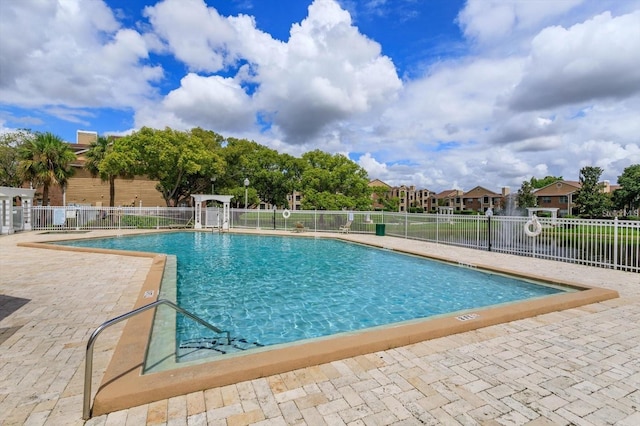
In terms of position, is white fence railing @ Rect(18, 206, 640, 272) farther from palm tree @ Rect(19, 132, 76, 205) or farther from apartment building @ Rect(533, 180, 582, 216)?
apartment building @ Rect(533, 180, 582, 216)

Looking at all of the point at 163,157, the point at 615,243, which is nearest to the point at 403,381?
the point at 615,243

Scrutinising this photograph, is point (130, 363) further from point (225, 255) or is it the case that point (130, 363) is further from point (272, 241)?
point (272, 241)

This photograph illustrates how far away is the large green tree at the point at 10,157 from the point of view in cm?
2900

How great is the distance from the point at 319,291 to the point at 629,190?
172 ft

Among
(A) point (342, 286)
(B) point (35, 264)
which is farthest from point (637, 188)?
(B) point (35, 264)

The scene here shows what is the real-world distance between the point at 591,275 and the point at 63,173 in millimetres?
29017

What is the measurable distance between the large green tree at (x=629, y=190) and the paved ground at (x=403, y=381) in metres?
50.5

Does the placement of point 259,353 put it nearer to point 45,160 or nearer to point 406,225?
point 406,225

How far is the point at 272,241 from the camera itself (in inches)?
640

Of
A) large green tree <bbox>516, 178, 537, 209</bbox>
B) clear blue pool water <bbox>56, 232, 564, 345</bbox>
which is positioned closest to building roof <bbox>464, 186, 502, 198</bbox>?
large green tree <bbox>516, 178, 537, 209</bbox>

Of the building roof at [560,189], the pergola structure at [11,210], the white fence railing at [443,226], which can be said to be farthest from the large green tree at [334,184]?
the building roof at [560,189]

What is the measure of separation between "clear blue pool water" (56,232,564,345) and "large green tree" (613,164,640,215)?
47.1 meters

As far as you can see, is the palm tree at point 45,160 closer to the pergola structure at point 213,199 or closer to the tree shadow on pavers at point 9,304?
the pergola structure at point 213,199

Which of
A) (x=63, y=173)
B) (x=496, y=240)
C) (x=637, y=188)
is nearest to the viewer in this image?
(x=496, y=240)
